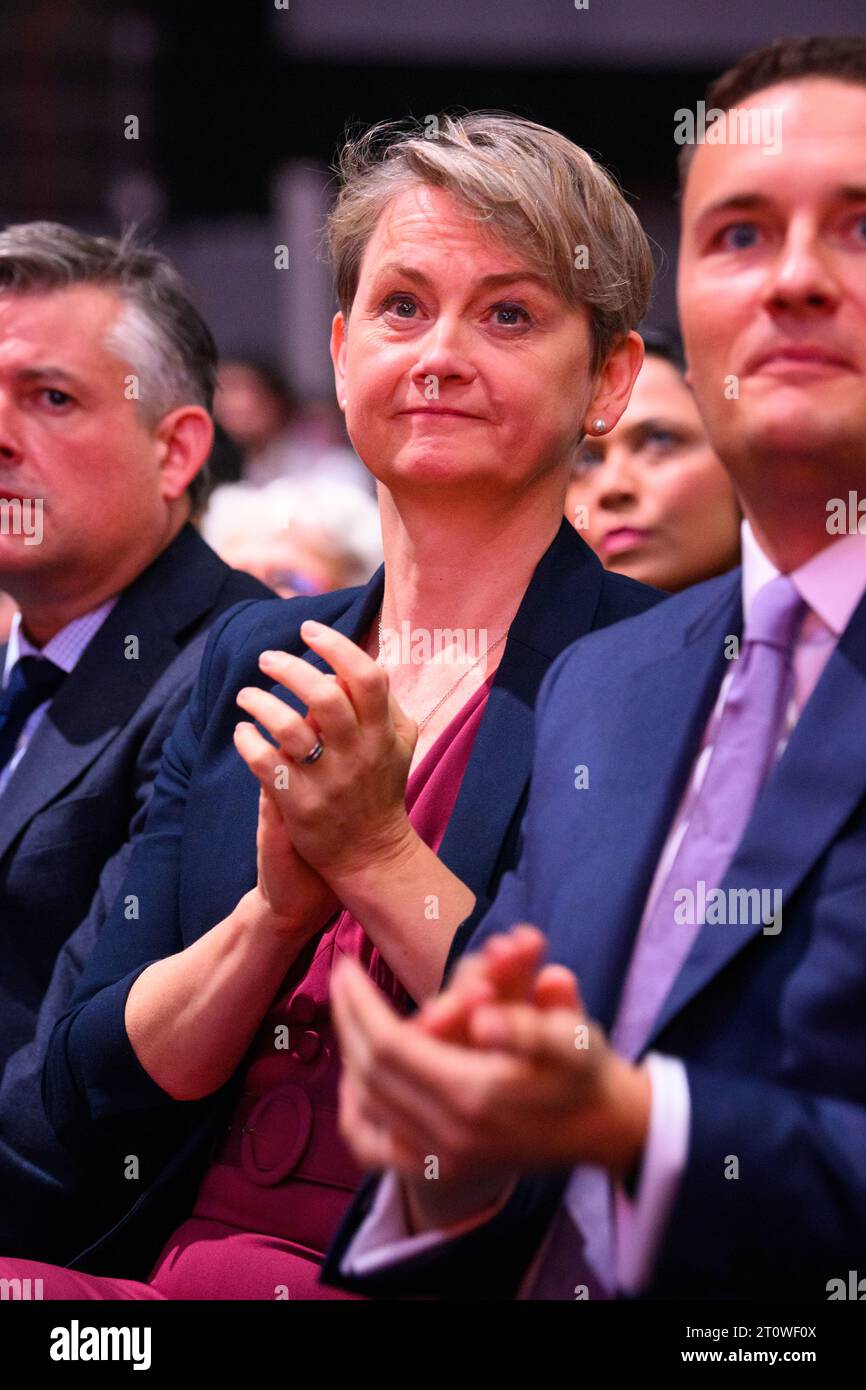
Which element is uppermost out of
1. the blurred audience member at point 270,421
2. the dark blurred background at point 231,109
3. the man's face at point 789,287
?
the dark blurred background at point 231,109

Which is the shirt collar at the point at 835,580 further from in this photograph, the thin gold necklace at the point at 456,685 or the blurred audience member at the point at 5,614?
the blurred audience member at the point at 5,614

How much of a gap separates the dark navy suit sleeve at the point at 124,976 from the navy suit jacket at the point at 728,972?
50cm

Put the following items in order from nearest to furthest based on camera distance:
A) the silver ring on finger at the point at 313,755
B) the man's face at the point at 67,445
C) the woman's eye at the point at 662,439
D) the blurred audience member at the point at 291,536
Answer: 1. the silver ring on finger at the point at 313,755
2. the man's face at the point at 67,445
3. the woman's eye at the point at 662,439
4. the blurred audience member at the point at 291,536

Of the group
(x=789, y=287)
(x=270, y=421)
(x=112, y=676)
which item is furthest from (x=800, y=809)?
(x=270, y=421)

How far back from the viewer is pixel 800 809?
45.2 inches

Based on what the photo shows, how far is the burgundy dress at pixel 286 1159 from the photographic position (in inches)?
61.2

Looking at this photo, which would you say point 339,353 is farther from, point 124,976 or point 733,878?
point 733,878

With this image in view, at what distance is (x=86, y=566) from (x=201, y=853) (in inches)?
26.9

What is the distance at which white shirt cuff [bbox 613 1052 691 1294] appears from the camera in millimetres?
1048

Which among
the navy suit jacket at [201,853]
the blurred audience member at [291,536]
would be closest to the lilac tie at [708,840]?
the navy suit jacket at [201,853]

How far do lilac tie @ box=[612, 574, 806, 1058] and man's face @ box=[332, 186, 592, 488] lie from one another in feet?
1.56

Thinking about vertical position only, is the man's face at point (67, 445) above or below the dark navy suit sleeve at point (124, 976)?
above

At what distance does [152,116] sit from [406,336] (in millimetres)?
5035
